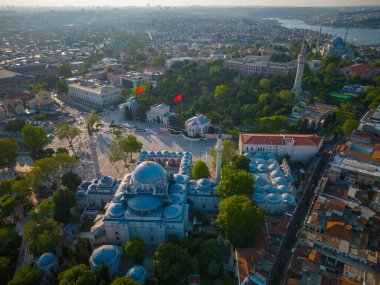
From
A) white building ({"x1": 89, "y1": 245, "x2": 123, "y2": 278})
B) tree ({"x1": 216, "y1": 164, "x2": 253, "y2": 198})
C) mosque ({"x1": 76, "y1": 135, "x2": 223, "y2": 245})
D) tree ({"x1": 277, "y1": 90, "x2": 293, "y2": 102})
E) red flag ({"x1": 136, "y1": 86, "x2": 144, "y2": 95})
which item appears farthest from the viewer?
red flag ({"x1": 136, "y1": 86, "x2": 144, "y2": 95})

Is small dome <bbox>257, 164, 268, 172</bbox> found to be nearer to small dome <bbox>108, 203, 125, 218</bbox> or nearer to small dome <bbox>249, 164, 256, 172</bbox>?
small dome <bbox>249, 164, 256, 172</bbox>

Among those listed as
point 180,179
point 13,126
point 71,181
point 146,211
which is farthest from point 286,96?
point 13,126

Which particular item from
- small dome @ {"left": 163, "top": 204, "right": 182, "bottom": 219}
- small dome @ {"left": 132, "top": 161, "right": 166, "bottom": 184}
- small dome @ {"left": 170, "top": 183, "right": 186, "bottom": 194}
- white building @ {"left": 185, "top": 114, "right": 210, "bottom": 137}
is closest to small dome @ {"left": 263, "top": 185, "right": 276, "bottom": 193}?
small dome @ {"left": 170, "top": 183, "right": 186, "bottom": 194}

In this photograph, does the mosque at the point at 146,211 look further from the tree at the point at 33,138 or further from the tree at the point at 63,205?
the tree at the point at 33,138

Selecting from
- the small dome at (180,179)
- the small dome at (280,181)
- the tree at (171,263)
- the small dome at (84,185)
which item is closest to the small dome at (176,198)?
the small dome at (180,179)

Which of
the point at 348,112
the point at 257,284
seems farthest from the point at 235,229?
the point at 348,112

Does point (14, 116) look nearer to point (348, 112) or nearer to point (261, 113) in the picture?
point (261, 113)
